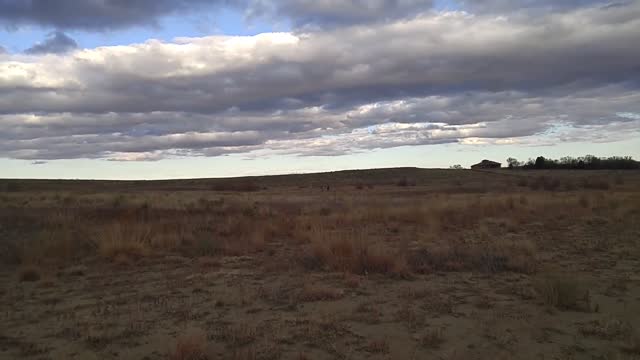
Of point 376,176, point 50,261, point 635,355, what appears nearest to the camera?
point 635,355

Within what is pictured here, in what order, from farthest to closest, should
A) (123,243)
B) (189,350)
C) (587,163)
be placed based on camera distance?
1. (587,163)
2. (123,243)
3. (189,350)

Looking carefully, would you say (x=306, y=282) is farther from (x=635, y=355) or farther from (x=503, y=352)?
(x=635, y=355)

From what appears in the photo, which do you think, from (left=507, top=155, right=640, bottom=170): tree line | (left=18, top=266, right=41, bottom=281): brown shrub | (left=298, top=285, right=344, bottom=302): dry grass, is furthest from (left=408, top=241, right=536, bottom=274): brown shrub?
(left=507, top=155, right=640, bottom=170): tree line

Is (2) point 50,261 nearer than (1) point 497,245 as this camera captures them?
Yes

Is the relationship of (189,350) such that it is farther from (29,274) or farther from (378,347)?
(29,274)

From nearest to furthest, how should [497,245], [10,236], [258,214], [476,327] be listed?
[476,327] → [497,245] → [10,236] → [258,214]

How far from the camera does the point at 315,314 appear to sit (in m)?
8.67

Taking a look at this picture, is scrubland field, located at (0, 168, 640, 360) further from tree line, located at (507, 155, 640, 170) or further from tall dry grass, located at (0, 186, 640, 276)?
tree line, located at (507, 155, 640, 170)

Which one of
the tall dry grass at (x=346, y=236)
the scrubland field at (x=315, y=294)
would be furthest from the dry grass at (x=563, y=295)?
the tall dry grass at (x=346, y=236)

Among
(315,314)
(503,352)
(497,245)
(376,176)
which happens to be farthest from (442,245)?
(376,176)

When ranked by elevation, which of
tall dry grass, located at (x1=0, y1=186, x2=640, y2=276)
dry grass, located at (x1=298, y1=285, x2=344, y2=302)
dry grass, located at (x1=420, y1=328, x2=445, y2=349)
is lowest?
dry grass, located at (x1=420, y1=328, x2=445, y2=349)

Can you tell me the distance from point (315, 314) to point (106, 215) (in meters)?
18.1

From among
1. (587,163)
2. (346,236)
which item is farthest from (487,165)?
(346,236)

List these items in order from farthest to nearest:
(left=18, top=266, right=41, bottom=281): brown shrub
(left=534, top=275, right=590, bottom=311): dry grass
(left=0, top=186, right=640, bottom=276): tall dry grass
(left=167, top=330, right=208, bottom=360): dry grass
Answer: (left=0, top=186, right=640, bottom=276): tall dry grass → (left=18, top=266, right=41, bottom=281): brown shrub → (left=534, top=275, right=590, bottom=311): dry grass → (left=167, top=330, right=208, bottom=360): dry grass
